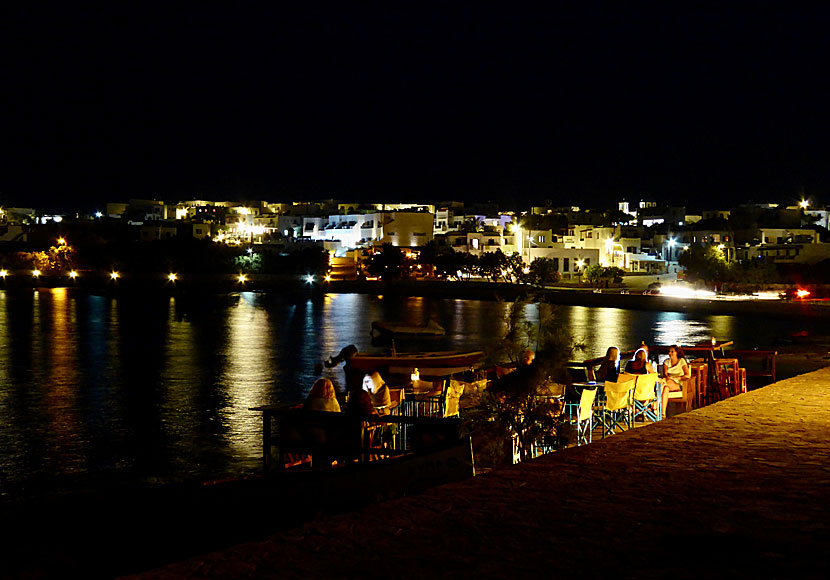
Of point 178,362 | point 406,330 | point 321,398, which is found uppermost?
point 321,398

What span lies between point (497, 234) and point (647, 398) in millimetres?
74073

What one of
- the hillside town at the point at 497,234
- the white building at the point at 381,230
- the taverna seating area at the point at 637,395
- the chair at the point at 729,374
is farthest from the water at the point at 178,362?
the white building at the point at 381,230

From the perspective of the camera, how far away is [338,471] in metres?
6.35

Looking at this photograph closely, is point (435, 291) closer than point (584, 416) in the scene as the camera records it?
No

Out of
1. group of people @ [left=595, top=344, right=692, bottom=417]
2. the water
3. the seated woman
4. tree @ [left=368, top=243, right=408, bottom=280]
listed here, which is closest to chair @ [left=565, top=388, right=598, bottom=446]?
the water

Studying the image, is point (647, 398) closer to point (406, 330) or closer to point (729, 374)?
point (729, 374)

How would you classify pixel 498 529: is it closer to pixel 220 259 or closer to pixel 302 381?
pixel 302 381

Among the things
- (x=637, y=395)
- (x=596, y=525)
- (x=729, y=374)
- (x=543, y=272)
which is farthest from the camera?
(x=543, y=272)

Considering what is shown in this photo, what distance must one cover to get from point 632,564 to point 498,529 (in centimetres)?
90

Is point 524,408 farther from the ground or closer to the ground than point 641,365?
closer to the ground

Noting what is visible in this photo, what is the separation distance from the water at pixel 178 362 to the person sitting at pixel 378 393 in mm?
2231

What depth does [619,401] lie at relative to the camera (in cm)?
973

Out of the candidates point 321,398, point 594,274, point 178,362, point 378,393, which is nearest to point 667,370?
point 378,393

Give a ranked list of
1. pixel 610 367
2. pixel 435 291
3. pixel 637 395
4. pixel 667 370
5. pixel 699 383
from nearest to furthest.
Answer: pixel 637 395
pixel 667 370
pixel 699 383
pixel 610 367
pixel 435 291
